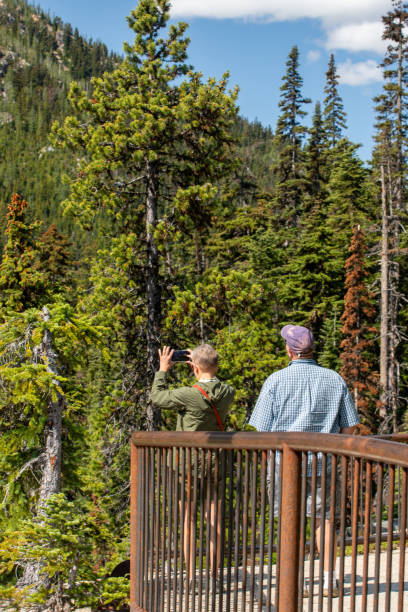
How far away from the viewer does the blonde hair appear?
4418mm

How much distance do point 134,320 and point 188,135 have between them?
516cm

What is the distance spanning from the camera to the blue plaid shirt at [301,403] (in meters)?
3.80

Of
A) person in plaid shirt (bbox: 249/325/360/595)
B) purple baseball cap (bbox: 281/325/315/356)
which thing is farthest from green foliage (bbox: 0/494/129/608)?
purple baseball cap (bbox: 281/325/315/356)

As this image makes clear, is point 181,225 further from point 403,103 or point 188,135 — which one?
point 403,103

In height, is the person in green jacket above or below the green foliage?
above

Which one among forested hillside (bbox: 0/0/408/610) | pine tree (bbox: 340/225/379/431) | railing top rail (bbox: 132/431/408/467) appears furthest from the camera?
pine tree (bbox: 340/225/379/431)

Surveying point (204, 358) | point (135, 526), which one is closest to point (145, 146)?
point (204, 358)

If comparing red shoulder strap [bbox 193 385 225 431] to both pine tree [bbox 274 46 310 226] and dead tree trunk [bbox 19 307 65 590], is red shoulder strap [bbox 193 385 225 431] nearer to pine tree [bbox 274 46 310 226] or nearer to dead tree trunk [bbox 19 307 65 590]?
dead tree trunk [bbox 19 307 65 590]

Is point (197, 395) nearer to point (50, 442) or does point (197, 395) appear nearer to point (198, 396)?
point (198, 396)

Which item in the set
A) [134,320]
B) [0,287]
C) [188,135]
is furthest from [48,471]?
[0,287]

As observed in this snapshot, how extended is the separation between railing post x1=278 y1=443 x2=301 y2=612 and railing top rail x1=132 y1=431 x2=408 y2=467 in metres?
0.09

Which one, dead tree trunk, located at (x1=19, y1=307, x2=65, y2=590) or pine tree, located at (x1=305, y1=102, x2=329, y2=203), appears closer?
dead tree trunk, located at (x1=19, y1=307, x2=65, y2=590)

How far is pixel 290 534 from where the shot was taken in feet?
9.18

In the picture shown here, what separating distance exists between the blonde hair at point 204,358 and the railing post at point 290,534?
5.39 feet
